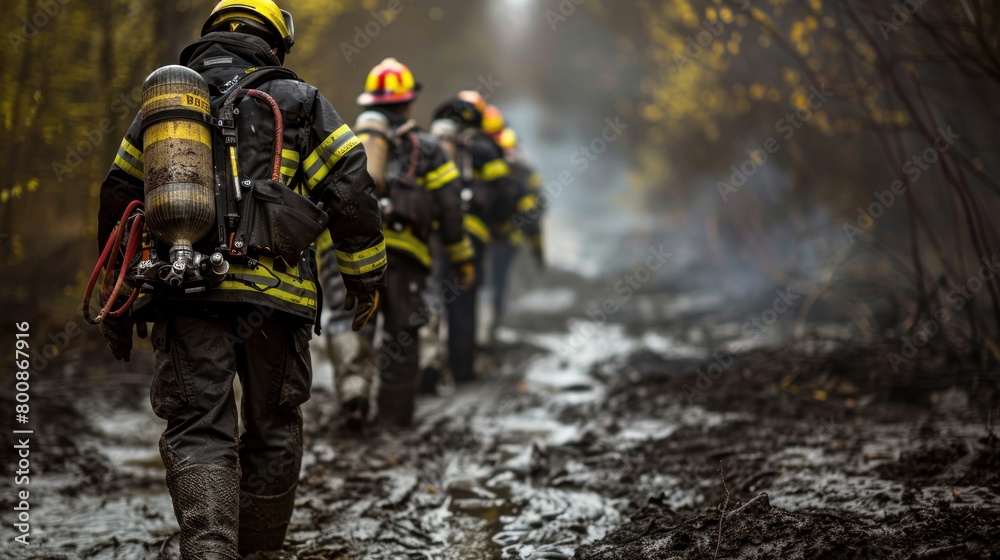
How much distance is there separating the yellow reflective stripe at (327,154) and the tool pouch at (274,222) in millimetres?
148

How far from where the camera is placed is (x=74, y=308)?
708 centimetres

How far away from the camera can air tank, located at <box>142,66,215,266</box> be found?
2771mm

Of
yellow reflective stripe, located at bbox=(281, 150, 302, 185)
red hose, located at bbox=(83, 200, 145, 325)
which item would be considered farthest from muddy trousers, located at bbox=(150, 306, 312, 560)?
yellow reflective stripe, located at bbox=(281, 150, 302, 185)

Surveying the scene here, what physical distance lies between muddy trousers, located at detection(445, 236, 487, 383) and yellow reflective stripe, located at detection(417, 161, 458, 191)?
183 cm

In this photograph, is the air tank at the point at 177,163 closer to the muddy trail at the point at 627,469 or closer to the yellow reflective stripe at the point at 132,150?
the yellow reflective stripe at the point at 132,150

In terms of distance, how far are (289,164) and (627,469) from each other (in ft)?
8.19

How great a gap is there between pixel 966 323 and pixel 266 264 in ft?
21.1

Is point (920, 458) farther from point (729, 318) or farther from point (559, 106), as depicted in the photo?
point (559, 106)

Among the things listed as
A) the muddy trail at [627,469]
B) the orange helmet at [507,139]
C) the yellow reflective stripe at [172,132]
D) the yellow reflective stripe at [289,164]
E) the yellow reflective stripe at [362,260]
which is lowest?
the muddy trail at [627,469]

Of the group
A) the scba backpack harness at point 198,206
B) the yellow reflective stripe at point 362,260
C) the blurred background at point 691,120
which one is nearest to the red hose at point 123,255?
the scba backpack harness at point 198,206

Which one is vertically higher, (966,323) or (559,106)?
(559,106)

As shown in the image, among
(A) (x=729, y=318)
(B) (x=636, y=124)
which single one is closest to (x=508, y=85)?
(B) (x=636, y=124)

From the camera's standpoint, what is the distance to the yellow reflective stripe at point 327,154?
3.17 m

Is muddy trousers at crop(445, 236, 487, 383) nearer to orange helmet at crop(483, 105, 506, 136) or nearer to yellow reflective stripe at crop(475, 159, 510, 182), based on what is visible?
yellow reflective stripe at crop(475, 159, 510, 182)
